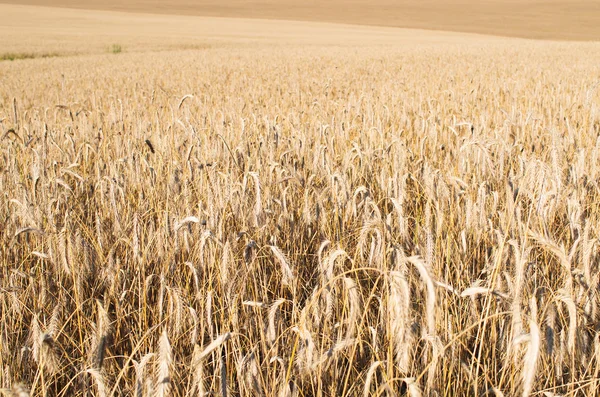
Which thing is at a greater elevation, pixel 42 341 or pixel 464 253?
pixel 42 341

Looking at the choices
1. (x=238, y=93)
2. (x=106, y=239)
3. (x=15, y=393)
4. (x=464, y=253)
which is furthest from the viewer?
(x=238, y=93)

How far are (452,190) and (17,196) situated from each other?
174cm

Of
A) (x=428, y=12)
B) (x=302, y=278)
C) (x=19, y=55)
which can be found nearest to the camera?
(x=302, y=278)

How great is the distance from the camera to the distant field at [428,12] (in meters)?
45.4

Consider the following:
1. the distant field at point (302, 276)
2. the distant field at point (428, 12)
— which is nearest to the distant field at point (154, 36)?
the distant field at point (428, 12)

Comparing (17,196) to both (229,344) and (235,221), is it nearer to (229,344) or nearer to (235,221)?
(235,221)

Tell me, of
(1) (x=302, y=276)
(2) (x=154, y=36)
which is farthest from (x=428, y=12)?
(1) (x=302, y=276)

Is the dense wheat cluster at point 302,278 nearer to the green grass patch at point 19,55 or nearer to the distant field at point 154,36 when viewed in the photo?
the green grass patch at point 19,55

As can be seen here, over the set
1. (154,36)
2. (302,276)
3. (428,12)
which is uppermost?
(428,12)

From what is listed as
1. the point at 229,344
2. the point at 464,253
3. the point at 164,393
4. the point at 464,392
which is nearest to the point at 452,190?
the point at 464,253

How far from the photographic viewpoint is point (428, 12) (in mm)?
57875

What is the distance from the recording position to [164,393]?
72 centimetres

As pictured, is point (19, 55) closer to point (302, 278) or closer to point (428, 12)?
point (302, 278)

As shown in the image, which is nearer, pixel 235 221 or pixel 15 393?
pixel 15 393
